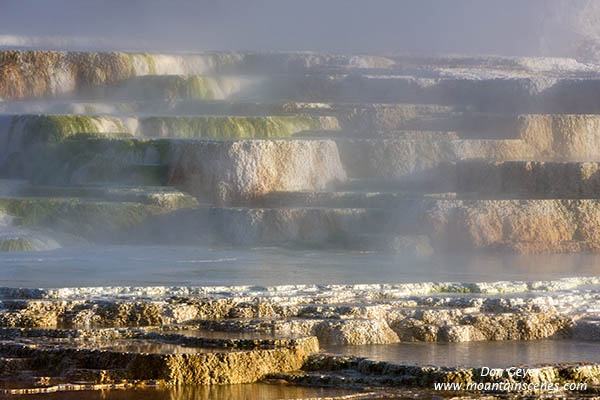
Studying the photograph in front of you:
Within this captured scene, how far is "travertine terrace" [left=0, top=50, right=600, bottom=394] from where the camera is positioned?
600cm

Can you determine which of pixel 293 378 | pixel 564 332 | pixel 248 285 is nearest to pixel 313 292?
pixel 248 285

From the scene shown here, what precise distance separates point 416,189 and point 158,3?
2636 centimetres

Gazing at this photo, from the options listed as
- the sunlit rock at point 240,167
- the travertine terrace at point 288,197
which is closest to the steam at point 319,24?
the travertine terrace at point 288,197

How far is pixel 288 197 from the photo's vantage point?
42.3 ft

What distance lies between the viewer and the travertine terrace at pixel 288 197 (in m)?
6.00

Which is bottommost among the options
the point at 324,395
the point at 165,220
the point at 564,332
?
the point at 324,395

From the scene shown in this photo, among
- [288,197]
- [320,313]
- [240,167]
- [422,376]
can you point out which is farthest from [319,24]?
[422,376]

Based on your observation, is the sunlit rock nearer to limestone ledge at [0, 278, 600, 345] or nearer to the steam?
limestone ledge at [0, 278, 600, 345]

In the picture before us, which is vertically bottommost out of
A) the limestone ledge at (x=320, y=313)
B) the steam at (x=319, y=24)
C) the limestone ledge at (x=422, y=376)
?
the limestone ledge at (x=422, y=376)

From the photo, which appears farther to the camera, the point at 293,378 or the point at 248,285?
the point at 248,285

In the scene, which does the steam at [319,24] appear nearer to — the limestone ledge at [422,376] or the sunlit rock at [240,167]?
the sunlit rock at [240,167]

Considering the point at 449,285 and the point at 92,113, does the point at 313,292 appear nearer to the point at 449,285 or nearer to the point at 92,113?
the point at 449,285

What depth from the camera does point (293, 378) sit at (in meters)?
5.64

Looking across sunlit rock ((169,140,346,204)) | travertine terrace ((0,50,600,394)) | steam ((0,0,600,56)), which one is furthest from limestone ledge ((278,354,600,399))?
steam ((0,0,600,56))
